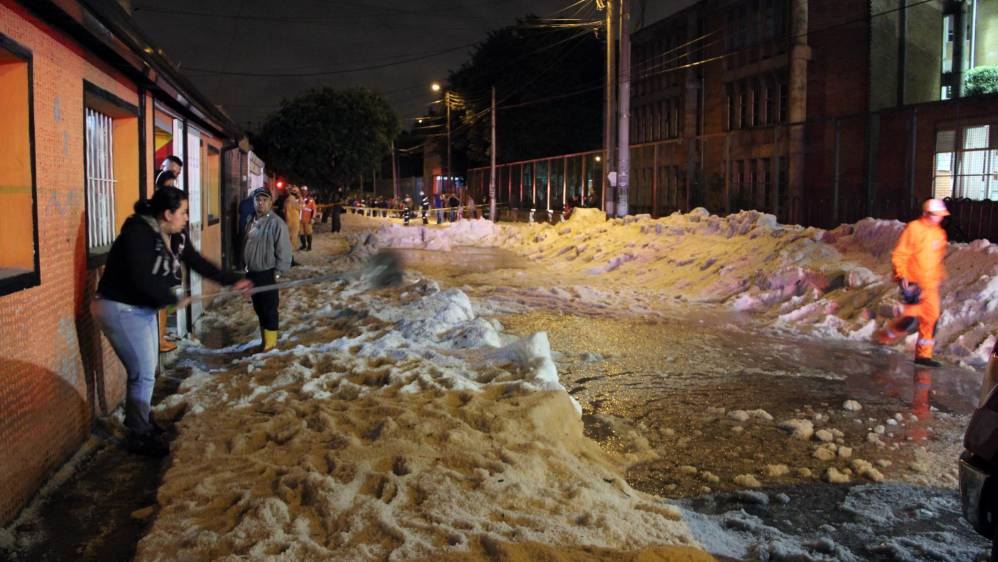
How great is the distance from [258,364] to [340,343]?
0.93 meters

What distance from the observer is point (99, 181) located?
254 inches

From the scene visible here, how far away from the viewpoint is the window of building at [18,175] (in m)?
4.40

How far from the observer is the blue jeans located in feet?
16.6

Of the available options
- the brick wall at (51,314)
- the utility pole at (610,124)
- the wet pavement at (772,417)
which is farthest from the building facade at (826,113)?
the brick wall at (51,314)

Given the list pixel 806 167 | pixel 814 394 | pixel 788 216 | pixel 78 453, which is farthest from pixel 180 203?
pixel 806 167

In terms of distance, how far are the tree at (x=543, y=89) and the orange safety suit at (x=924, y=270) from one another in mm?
37624

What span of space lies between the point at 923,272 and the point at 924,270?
25mm

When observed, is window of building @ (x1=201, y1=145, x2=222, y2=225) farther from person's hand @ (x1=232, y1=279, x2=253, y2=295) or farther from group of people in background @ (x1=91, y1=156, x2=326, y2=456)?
group of people in background @ (x1=91, y1=156, x2=326, y2=456)

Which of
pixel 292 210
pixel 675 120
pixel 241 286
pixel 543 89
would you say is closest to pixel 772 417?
pixel 241 286

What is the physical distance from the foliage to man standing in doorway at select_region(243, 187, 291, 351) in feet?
85.6

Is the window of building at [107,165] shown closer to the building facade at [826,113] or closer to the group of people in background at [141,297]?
the group of people in background at [141,297]

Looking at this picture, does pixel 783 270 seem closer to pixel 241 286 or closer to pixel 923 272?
pixel 923 272

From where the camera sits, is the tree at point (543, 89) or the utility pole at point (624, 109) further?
the tree at point (543, 89)

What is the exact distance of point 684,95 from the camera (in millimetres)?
35812
